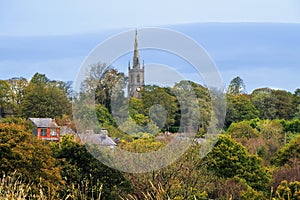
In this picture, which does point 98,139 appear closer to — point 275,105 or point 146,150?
point 146,150

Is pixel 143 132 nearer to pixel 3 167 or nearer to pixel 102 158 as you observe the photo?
pixel 102 158

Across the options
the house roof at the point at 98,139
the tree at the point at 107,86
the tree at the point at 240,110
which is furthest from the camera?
the tree at the point at 240,110

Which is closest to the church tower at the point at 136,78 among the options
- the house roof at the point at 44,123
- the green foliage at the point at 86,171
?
the green foliage at the point at 86,171

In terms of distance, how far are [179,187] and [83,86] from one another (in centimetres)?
1060

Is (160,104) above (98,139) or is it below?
above

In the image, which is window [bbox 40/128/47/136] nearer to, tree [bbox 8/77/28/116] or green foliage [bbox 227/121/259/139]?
tree [bbox 8/77/28/116]

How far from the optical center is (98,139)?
93.7ft

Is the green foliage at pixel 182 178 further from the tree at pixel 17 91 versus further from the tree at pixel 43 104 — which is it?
the tree at pixel 17 91

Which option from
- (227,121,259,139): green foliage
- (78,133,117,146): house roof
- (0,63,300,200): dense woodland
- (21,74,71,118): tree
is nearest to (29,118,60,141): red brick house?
(21,74,71,118): tree

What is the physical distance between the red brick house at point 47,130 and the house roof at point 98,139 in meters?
20.9

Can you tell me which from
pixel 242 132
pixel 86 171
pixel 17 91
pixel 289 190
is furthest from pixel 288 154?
pixel 17 91

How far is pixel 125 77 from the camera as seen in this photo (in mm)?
33531

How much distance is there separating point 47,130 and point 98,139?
74.5ft

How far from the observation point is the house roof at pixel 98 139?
27.4 m
